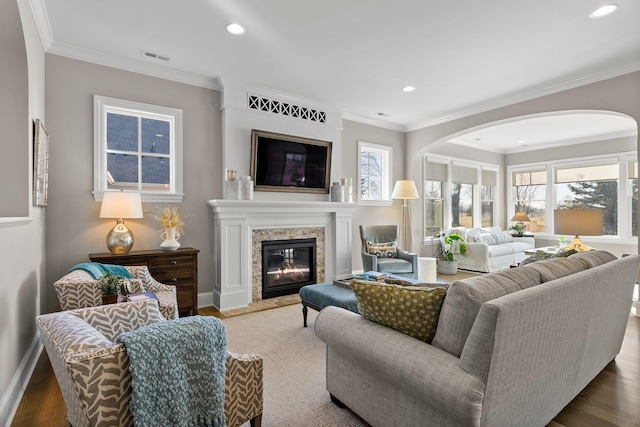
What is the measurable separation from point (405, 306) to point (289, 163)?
3337mm

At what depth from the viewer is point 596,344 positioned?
205 cm

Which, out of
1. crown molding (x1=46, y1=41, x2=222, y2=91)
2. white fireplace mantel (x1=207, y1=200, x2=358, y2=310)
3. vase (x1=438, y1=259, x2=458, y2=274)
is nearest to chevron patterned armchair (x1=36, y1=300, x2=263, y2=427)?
white fireplace mantel (x1=207, y1=200, x2=358, y2=310)

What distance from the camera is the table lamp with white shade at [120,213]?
312 centimetres

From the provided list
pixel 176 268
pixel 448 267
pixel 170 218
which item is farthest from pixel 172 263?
pixel 448 267

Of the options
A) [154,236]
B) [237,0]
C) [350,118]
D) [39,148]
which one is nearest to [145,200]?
[154,236]

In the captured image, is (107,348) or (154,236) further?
(154,236)

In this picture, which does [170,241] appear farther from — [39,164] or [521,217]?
[521,217]

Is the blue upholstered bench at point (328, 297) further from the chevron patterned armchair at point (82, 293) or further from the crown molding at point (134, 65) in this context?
the crown molding at point (134, 65)

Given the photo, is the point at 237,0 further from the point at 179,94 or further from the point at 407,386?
the point at 407,386

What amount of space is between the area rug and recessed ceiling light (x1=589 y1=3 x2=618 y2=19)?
138 inches

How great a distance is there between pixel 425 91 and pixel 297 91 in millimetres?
1699

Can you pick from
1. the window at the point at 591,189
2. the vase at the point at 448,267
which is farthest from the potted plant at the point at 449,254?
the window at the point at 591,189

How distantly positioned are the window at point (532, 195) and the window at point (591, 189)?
1.06 feet

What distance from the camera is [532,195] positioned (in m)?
8.12
